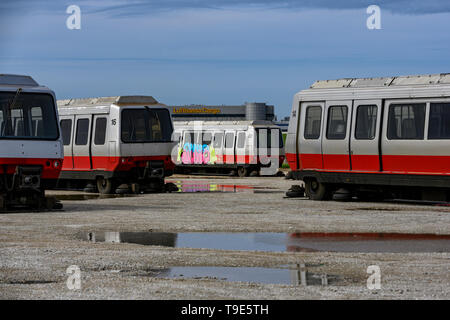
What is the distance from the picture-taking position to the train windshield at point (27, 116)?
21.2m

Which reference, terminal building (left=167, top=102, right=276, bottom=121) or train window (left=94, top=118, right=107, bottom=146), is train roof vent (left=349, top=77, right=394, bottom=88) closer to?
train window (left=94, top=118, right=107, bottom=146)

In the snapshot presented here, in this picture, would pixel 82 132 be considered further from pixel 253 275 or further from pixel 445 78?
pixel 253 275

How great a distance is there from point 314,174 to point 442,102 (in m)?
4.36

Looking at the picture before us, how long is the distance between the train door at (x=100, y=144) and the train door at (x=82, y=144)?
0.27 meters

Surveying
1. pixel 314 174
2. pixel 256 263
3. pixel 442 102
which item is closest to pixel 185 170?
pixel 314 174

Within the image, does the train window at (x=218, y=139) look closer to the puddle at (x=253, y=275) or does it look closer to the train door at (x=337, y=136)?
the train door at (x=337, y=136)

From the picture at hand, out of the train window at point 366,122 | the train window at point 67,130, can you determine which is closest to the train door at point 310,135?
the train window at point 366,122

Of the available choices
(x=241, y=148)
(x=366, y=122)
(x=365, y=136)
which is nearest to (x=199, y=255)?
(x=365, y=136)

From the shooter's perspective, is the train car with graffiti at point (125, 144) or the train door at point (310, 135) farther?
the train car with graffiti at point (125, 144)

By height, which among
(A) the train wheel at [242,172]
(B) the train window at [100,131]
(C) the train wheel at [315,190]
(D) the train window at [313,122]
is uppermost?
(D) the train window at [313,122]

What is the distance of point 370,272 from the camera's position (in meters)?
11.1

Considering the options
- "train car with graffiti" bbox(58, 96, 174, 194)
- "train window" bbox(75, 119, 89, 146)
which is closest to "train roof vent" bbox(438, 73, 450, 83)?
"train car with graffiti" bbox(58, 96, 174, 194)

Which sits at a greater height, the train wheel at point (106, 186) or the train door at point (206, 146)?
the train wheel at point (106, 186)
